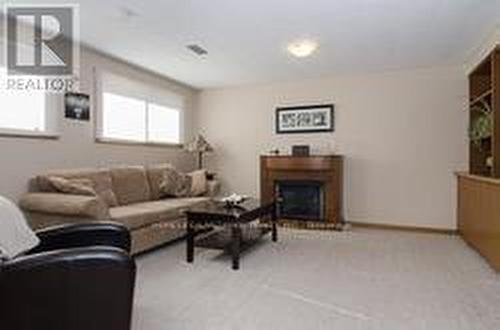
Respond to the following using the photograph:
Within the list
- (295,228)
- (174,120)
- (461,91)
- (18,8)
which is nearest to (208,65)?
(174,120)

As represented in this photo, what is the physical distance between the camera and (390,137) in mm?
5113

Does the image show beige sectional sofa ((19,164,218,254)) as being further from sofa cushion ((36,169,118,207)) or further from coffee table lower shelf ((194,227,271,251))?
coffee table lower shelf ((194,227,271,251))

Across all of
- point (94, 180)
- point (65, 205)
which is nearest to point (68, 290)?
point (65, 205)

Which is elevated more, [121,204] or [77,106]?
[77,106]

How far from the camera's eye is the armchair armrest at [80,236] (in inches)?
87.1

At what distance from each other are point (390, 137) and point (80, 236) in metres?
4.25

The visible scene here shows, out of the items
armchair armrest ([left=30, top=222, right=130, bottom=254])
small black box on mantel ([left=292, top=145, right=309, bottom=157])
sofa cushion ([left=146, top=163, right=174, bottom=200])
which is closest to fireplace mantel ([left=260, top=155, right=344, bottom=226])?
small black box on mantel ([left=292, top=145, right=309, bottom=157])

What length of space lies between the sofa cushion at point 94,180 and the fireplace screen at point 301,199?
2448mm

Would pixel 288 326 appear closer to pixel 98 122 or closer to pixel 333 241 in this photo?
pixel 333 241

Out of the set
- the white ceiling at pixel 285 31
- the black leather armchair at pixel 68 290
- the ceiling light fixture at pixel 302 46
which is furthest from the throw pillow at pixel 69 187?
the ceiling light fixture at pixel 302 46

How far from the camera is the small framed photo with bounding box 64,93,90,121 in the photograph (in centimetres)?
393

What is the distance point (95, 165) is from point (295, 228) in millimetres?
2785

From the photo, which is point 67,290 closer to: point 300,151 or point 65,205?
point 65,205

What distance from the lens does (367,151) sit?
524 centimetres
